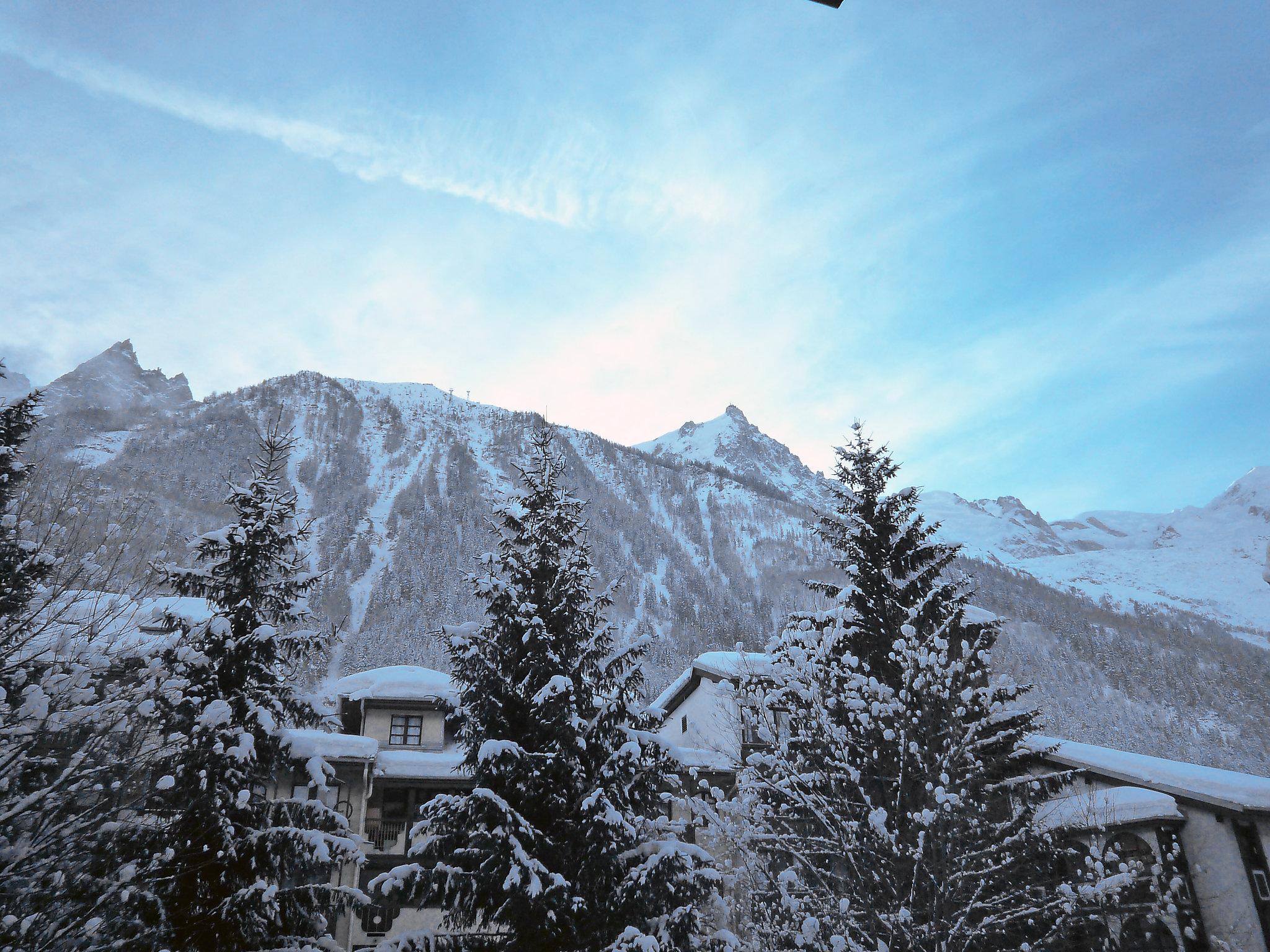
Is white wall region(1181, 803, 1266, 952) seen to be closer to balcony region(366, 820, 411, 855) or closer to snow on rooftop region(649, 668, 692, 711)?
snow on rooftop region(649, 668, 692, 711)

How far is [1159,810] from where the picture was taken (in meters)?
17.2

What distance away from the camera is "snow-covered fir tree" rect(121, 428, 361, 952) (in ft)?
35.5

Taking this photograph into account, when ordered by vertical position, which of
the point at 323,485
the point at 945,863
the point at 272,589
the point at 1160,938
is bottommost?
the point at 1160,938

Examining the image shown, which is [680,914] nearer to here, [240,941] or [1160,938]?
[240,941]

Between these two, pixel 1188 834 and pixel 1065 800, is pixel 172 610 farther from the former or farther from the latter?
pixel 1188 834

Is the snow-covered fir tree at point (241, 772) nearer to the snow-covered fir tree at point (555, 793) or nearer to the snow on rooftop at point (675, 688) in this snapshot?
the snow-covered fir tree at point (555, 793)

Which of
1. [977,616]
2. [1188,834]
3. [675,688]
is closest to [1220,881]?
[1188,834]

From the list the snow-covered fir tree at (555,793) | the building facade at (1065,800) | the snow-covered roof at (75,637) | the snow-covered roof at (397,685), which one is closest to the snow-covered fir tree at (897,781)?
the building facade at (1065,800)

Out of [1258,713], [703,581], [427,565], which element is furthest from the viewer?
[703,581]

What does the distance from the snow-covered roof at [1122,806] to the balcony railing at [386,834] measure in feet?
63.1

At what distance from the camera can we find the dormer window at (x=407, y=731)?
92.8 feet

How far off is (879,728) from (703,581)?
16629cm

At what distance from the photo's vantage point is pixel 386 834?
2531cm

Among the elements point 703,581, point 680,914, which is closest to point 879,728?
point 680,914
